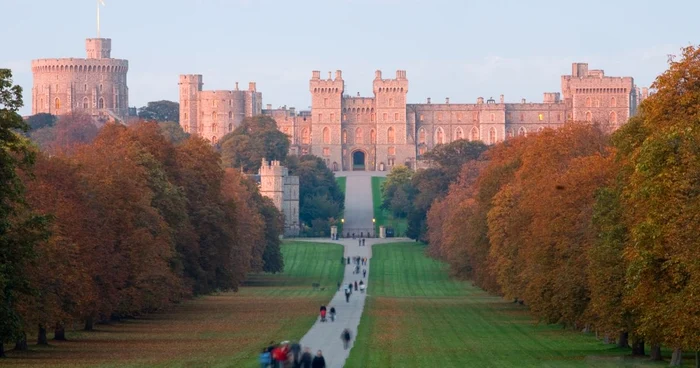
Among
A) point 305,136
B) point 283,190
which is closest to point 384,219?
point 283,190

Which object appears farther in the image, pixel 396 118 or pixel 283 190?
pixel 396 118

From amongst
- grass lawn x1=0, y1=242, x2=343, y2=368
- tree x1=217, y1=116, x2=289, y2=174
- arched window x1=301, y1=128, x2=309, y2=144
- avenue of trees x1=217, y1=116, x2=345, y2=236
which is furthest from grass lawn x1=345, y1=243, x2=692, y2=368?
arched window x1=301, y1=128, x2=309, y2=144

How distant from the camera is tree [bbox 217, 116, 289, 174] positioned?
129750 mm

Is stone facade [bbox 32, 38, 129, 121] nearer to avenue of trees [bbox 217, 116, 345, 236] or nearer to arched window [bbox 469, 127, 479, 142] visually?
avenue of trees [bbox 217, 116, 345, 236]

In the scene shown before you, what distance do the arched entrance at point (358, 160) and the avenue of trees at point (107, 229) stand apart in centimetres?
9972

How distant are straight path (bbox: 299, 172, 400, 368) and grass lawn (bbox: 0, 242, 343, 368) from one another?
25.4 inches

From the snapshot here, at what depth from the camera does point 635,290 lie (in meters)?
28.4

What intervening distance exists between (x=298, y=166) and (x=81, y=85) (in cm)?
4619

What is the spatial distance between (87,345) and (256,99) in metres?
136

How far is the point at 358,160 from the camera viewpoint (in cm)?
16288

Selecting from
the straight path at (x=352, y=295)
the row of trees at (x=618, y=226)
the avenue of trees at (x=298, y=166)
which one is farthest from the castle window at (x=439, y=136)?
the row of trees at (x=618, y=226)

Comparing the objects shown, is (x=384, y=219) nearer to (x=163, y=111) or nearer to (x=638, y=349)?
(x=163, y=111)

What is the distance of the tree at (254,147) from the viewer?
12975cm

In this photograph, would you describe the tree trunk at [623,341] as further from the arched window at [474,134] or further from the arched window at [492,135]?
the arched window at [474,134]
